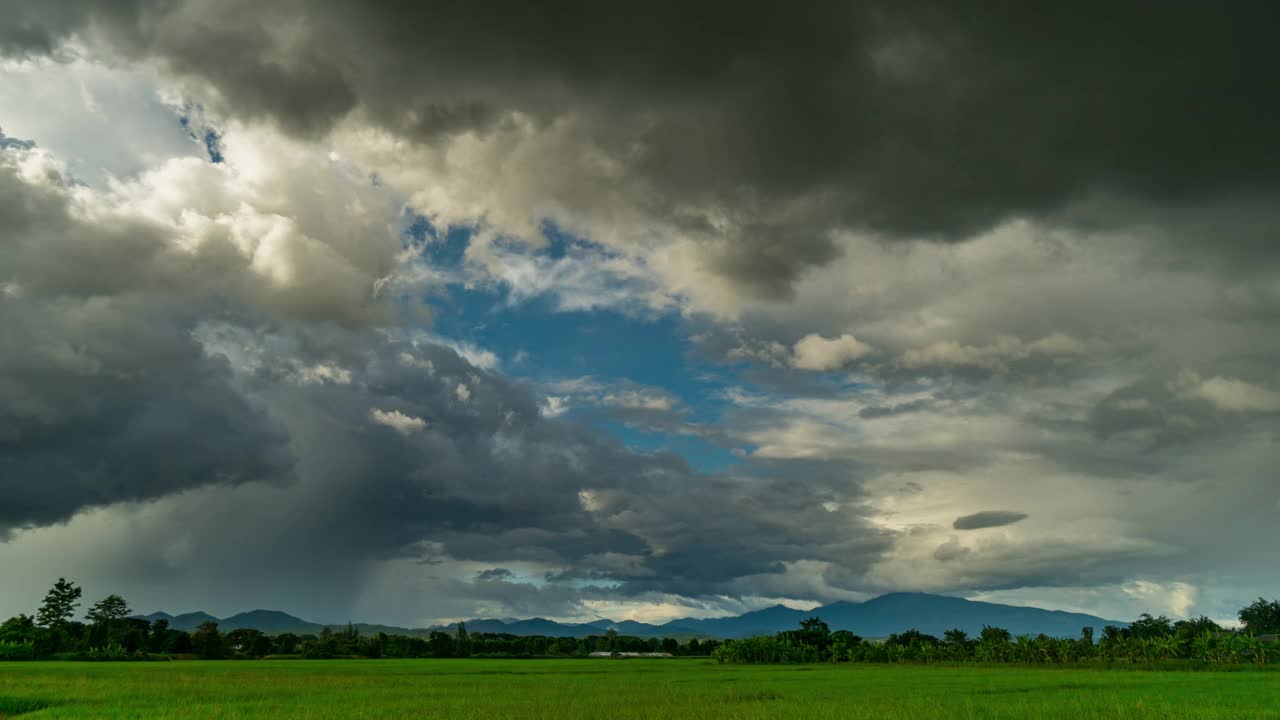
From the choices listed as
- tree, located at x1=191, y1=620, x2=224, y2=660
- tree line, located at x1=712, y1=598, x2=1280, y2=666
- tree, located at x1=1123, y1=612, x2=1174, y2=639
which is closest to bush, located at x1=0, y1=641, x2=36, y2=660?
tree, located at x1=191, y1=620, x2=224, y2=660

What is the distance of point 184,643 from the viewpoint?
127375mm

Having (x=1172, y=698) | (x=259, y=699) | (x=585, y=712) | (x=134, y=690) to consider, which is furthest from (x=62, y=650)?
(x=1172, y=698)

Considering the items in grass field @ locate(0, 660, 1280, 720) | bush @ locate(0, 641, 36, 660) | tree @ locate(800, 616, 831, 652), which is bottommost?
bush @ locate(0, 641, 36, 660)

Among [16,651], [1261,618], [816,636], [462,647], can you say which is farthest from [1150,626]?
[16,651]

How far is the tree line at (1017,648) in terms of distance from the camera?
313 ft

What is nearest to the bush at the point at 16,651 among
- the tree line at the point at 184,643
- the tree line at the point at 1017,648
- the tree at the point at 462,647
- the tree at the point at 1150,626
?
the tree line at the point at 184,643

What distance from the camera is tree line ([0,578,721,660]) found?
113 meters

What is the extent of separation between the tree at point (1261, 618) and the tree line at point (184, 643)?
12442 centimetres

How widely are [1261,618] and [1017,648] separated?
114642mm

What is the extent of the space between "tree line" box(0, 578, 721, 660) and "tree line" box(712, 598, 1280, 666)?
175 ft

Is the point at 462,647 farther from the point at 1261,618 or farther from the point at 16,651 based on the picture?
the point at 1261,618

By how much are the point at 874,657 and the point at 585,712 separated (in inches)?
4281

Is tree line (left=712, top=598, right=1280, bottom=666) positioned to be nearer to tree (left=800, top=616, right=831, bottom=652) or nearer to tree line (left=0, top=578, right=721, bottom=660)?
tree (left=800, top=616, right=831, bottom=652)

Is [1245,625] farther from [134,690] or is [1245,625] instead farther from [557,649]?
[134,690]
